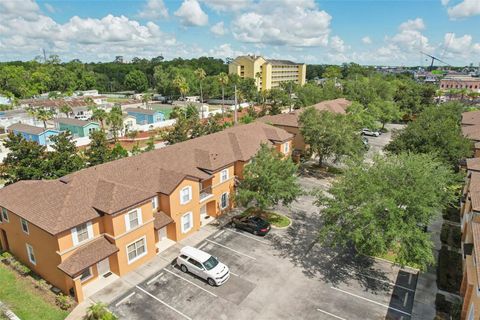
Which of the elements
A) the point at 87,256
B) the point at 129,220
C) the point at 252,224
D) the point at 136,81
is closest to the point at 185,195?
the point at 129,220

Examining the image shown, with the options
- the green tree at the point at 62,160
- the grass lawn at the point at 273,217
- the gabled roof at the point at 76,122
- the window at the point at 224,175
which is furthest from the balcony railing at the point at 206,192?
the gabled roof at the point at 76,122

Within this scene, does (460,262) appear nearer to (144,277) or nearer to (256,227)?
(256,227)

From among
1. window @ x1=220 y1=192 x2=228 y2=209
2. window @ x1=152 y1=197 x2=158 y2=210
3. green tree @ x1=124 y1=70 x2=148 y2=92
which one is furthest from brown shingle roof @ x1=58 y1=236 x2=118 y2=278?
green tree @ x1=124 y1=70 x2=148 y2=92

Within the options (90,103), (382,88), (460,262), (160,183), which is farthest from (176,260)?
(90,103)

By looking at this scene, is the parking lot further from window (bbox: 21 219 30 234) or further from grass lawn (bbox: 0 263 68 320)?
window (bbox: 21 219 30 234)

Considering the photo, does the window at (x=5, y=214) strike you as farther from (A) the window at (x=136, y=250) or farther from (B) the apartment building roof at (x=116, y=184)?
(A) the window at (x=136, y=250)
